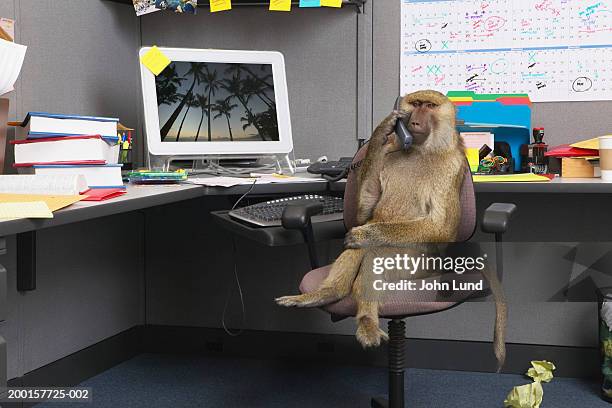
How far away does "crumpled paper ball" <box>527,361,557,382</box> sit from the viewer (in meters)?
2.55

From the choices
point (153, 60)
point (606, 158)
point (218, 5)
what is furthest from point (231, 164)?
point (606, 158)

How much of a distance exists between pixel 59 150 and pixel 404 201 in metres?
0.90

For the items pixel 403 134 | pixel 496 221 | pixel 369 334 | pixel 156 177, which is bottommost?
pixel 369 334

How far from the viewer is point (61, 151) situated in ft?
6.07

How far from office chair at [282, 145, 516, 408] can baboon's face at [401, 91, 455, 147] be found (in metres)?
0.14

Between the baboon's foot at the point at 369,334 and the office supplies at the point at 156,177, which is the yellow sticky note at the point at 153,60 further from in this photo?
the baboon's foot at the point at 369,334

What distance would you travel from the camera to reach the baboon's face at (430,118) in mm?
1914

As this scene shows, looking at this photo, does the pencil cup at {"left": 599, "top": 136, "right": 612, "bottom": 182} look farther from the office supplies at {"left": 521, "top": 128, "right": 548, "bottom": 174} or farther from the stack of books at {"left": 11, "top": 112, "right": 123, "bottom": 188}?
the stack of books at {"left": 11, "top": 112, "right": 123, "bottom": 188}

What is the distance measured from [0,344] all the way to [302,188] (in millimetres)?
1123

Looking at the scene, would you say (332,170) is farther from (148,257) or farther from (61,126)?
(148,257)

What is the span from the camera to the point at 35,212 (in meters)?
1.35

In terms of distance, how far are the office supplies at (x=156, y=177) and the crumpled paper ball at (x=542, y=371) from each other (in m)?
1.41

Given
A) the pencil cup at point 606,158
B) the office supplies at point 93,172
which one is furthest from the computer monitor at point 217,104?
the pencil cup at point 606,158

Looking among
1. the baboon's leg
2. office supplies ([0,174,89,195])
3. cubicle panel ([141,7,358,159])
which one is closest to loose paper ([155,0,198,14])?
cubicle panel ([141,7,358,159])
